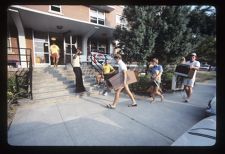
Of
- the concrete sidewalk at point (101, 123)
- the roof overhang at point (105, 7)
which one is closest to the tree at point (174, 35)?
the concrete sidewalk at point (101, 123)

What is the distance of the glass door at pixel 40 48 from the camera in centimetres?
790

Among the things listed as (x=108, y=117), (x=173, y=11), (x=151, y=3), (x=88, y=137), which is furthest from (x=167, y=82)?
(x=151, y=3)

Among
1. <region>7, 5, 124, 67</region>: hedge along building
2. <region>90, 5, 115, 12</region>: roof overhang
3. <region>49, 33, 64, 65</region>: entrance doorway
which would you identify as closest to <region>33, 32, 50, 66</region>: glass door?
<region>7, 5, 124, 67</region>: hedge along building

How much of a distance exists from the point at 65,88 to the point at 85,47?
541cm

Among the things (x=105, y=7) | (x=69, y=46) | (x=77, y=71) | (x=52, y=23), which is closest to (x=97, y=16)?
(x=105, y=7)

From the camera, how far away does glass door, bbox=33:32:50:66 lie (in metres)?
7.90

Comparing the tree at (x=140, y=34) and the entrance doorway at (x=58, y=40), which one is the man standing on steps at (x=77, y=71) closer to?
the tree at (x=140, y=34)

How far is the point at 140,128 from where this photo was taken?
8.00ft

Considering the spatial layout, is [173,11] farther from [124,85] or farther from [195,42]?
[124,85]

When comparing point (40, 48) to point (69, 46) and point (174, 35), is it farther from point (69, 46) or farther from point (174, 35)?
point (174, 35)

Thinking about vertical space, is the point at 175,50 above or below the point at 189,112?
above

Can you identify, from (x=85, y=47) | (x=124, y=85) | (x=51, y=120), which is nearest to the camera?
(x=51, y=120)

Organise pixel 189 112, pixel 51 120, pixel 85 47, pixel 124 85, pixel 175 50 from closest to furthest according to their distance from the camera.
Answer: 1. pixel 51 120
2. pixel 189 112
3. pixel 124 85
4. pixel 175 50
5. pixel 85 47

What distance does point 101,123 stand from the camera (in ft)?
8.54
